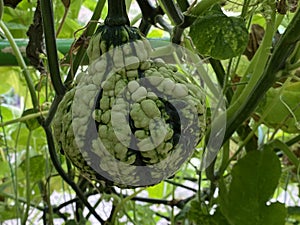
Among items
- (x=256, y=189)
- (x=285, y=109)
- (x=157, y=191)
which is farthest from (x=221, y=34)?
(x=157, y=191)

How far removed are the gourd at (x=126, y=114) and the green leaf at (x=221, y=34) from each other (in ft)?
0.22

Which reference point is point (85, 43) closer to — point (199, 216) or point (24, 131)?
point (199, 216)

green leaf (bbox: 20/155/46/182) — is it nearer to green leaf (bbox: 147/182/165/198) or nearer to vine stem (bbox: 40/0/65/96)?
green leaf (bbox: 147/182/165/198)

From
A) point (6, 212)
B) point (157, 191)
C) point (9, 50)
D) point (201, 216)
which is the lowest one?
point (157, 191)

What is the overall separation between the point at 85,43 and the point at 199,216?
25 cm

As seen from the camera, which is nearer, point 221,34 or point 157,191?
point 221,34

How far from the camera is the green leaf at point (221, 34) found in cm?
47

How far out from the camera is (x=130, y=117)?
0.39 metres

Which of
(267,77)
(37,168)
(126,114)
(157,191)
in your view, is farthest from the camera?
(157,191)

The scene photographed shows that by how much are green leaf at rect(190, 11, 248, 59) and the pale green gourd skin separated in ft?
0.22

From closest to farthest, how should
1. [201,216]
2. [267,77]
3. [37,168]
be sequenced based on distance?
[267,77] < [201,216] < [37,168]

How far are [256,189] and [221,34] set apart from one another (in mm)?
176

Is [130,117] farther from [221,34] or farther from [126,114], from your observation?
[221,34]

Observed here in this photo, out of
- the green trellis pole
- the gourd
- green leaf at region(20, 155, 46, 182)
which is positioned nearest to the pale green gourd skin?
the gourd
